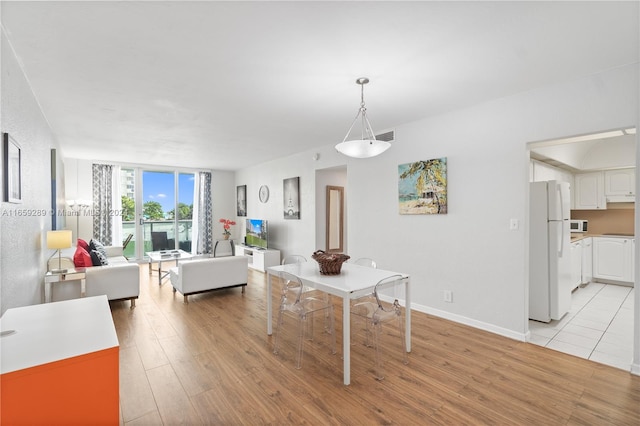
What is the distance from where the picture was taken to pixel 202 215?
8438mm

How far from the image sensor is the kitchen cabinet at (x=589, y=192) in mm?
5473

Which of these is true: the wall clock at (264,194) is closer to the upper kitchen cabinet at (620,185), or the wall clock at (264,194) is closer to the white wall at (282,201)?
the white wall at (282,201)

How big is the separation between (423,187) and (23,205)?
408cm

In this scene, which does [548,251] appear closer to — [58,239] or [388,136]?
[388,136]

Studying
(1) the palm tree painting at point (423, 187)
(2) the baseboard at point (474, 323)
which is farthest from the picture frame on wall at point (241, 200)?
(2) the baseboard at point (474, 323)

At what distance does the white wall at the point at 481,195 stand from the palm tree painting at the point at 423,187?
87 mm

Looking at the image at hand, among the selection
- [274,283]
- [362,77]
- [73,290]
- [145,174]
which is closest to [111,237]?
[145,174]

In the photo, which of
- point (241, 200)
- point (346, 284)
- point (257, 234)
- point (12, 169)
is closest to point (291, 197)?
point (257, 234)

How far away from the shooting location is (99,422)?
1.32 metres

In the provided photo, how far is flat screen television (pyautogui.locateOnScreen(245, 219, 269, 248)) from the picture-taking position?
6.85 m

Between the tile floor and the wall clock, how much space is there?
5622 mm

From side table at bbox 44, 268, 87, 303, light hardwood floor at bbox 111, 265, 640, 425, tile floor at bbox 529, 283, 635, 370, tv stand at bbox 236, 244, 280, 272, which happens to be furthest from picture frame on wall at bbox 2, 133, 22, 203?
tile floor at bbox 529, 283, 635, 370

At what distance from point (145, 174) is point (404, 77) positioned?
7341 millimetres

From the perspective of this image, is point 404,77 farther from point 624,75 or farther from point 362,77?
point 624,75
